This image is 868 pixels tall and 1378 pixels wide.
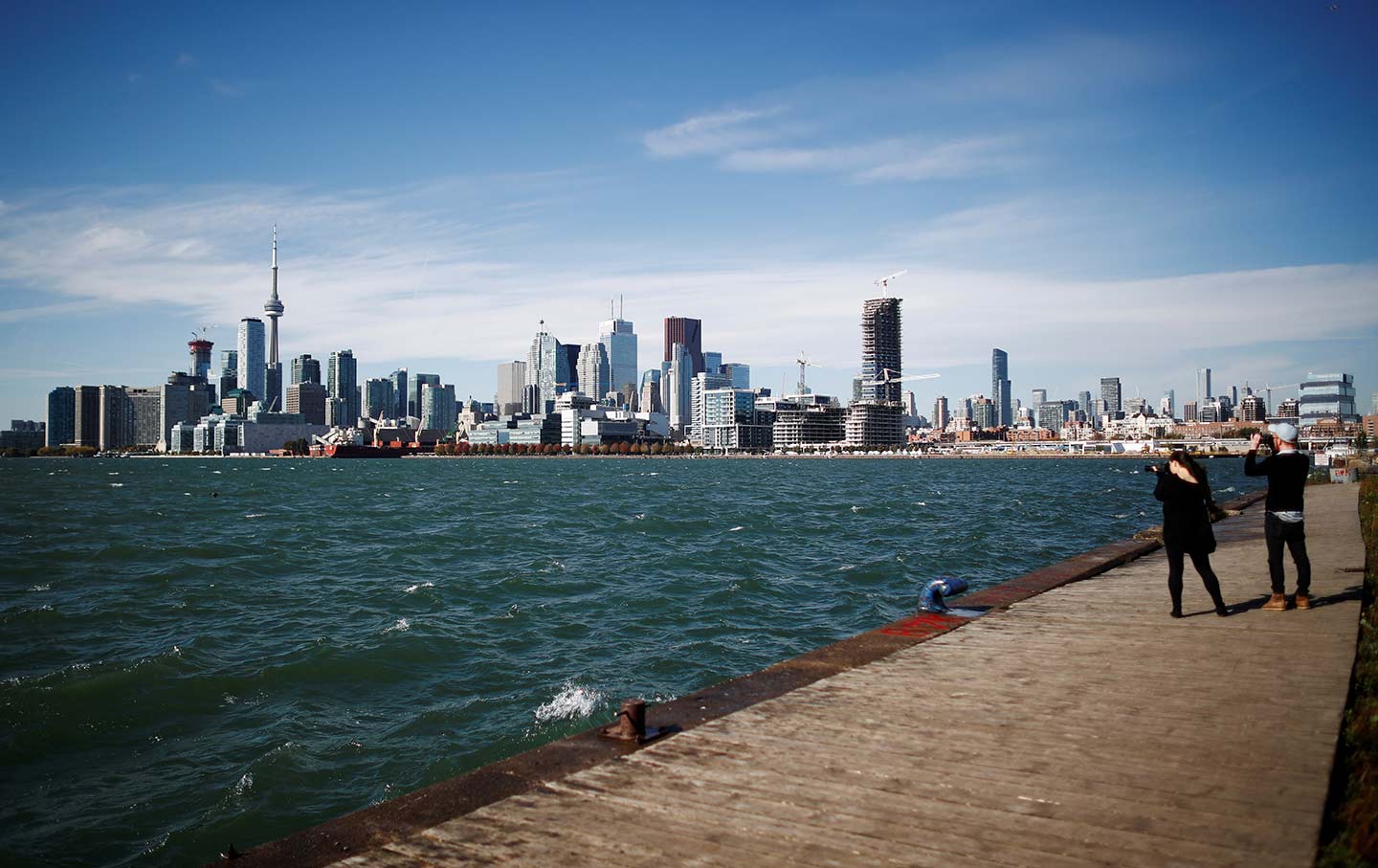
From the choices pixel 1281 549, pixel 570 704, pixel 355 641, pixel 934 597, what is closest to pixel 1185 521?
pixel 1281 549

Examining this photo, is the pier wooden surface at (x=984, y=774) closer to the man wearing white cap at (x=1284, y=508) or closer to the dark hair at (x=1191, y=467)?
the man wearing white cap at (x=1284, y=508)

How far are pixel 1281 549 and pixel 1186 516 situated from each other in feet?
5.34

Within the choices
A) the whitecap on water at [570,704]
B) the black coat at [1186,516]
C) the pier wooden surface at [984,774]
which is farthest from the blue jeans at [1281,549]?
the whitecap on water at [570,704]

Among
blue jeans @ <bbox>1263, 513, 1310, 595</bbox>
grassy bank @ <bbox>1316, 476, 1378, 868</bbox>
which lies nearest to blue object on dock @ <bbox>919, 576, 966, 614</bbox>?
blue jeans @ <bbox>1263, 513, 1310, 595</bbox>

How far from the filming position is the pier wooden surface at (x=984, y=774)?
4.84 meters

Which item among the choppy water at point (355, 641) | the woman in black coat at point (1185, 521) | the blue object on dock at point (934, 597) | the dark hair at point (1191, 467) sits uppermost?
the dark hair at point (1191, 467)

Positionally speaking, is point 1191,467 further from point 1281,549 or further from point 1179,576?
point 1281,549

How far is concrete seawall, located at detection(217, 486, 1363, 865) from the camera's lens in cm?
491

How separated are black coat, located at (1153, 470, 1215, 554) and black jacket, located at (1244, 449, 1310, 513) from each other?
0.82 m

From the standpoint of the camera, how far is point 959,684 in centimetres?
832

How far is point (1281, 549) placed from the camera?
11.4 m

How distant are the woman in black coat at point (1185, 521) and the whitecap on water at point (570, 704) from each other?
26.8ft

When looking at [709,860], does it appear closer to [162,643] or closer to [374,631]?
[374,631]

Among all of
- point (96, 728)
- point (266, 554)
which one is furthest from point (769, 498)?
point (96, 728)
